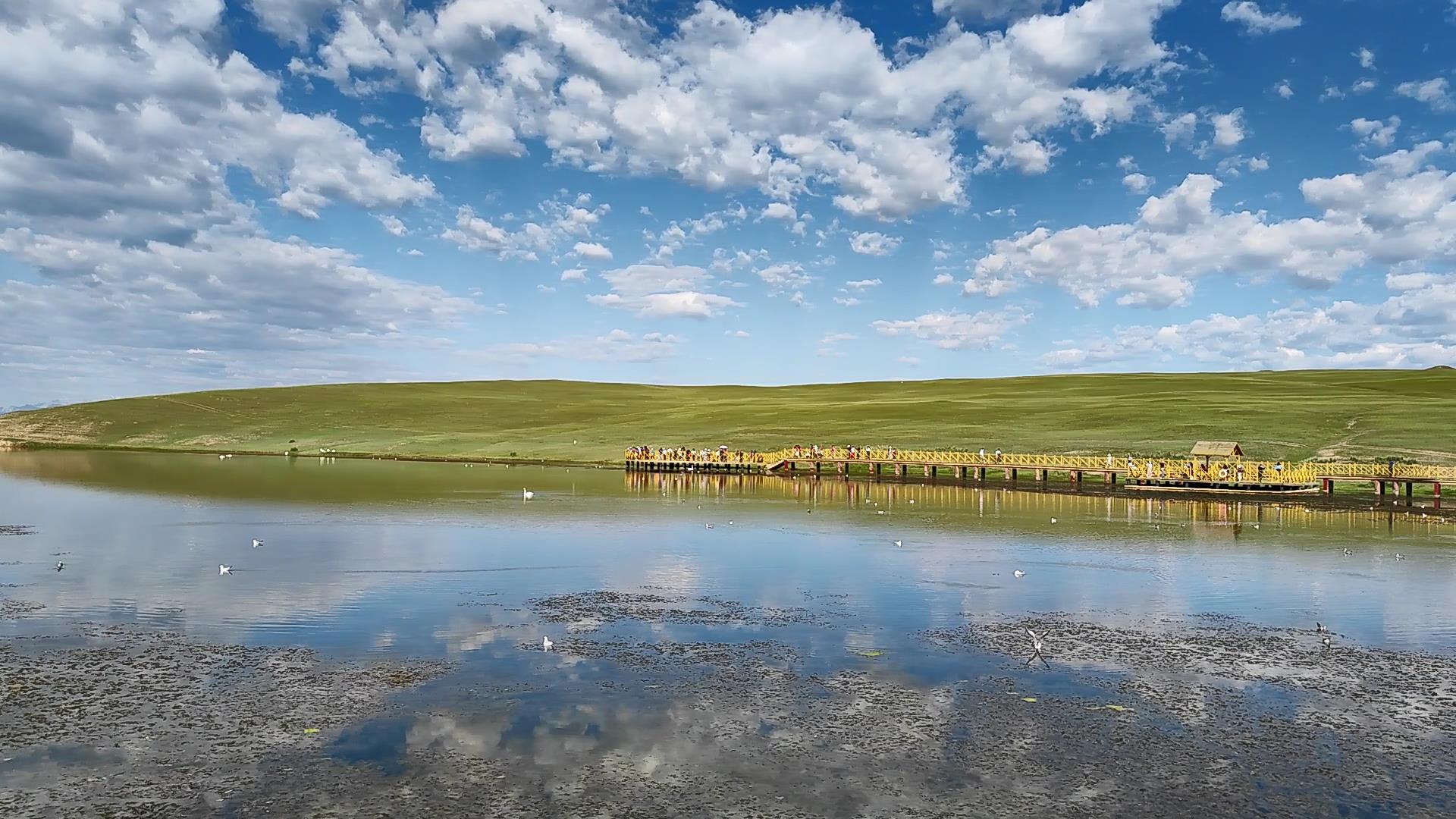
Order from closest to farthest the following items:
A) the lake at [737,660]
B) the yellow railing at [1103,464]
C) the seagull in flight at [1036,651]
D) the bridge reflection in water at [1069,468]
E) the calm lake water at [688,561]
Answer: the lake at [737,660] → the seagull in flight at [1036,651] → the calm lake water at [688,561] → the yellow railing at [1103,464] → the bridge reflection in water at [1069,468]

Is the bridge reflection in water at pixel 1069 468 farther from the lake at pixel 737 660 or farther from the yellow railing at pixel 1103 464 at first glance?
the lake at pixel 737 660

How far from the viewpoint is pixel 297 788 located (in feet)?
47.7

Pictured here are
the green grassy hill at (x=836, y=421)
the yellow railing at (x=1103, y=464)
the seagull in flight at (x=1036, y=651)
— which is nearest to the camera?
the seagull in flight at (x=1036, y=651)

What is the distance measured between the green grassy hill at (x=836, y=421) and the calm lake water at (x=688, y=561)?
38.8m

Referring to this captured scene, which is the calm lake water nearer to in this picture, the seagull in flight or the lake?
the lake

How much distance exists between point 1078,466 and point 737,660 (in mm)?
66154

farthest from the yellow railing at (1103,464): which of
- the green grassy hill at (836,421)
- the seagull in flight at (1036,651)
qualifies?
the seagull in flight at (1036,651)

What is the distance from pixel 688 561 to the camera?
37.7m

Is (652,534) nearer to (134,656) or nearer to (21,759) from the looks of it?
(134,656)

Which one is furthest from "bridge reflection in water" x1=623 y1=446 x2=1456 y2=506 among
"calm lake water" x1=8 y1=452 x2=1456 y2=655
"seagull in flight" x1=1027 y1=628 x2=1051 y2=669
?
"seagull in flight" x1=1027 y1=628 x2=1051 y2=669

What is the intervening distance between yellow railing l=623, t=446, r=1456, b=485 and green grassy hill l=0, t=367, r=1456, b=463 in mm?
8516

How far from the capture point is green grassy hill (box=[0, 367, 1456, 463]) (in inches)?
3999

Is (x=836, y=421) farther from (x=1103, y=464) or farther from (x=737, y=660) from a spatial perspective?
(x=737, y=660)

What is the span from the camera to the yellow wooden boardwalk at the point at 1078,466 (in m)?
72.2
